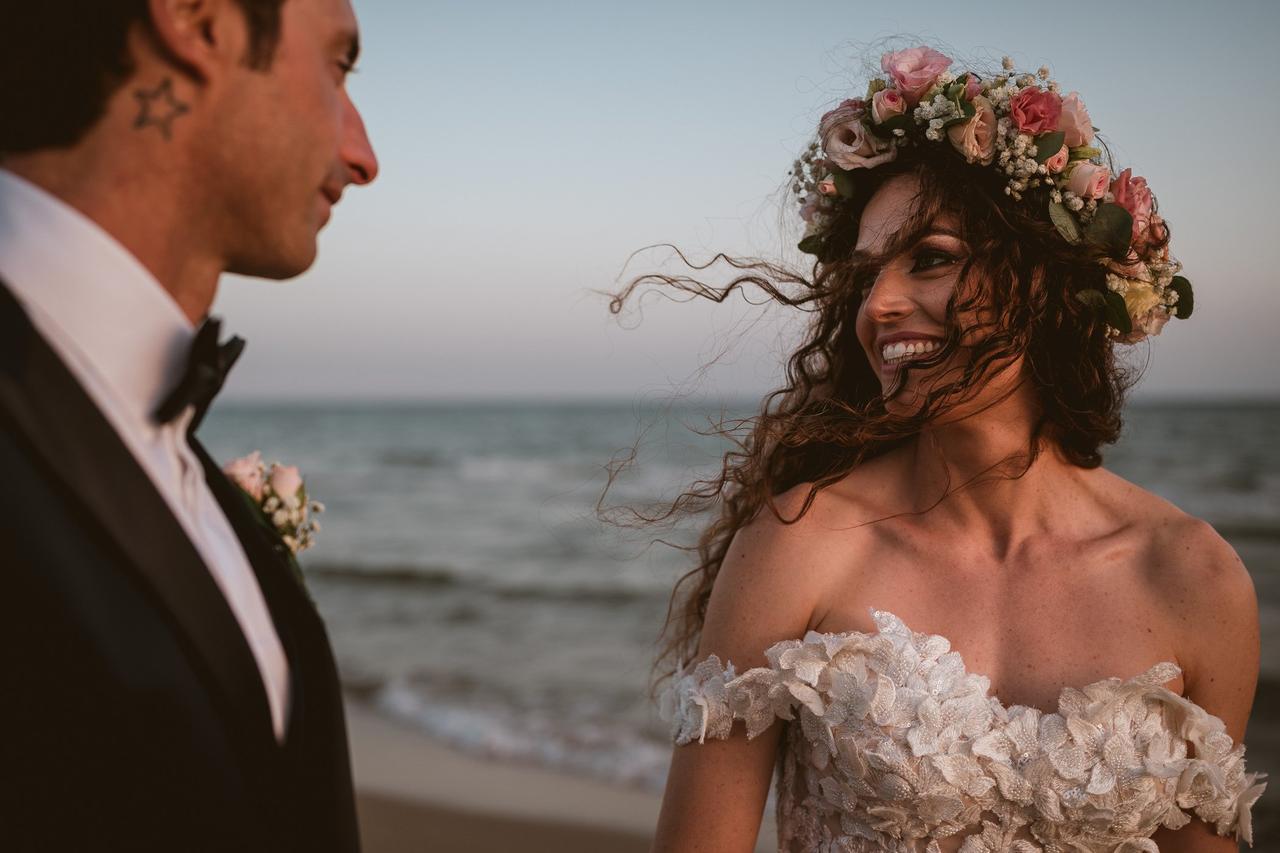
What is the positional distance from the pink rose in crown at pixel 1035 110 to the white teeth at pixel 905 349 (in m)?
0.68

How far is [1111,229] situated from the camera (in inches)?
119

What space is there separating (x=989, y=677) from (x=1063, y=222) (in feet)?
4.28

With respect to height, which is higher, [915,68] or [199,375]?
[915,68]

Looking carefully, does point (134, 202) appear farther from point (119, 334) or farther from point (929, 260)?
point (929, 260)

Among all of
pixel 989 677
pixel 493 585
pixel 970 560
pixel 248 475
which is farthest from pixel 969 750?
pixel 493 585

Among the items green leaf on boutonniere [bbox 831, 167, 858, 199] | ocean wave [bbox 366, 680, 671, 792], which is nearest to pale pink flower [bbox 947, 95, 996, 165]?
green leaf on boutonniere [bbox 831, 167, 858, 199]

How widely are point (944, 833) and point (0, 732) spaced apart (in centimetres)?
230

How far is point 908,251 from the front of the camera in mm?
2963

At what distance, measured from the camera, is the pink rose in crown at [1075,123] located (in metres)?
3.06

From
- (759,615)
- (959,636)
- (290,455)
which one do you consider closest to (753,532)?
(759,615)

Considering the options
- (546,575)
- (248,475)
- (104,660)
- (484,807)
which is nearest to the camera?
(104,660)

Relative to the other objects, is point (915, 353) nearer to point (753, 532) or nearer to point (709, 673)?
point (753, 532)

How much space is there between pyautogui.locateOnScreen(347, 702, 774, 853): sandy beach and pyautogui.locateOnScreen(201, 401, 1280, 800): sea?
1.14 ft

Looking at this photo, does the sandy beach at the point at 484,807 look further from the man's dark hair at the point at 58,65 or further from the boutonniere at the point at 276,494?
the man's dark hair at the point at 58,65
